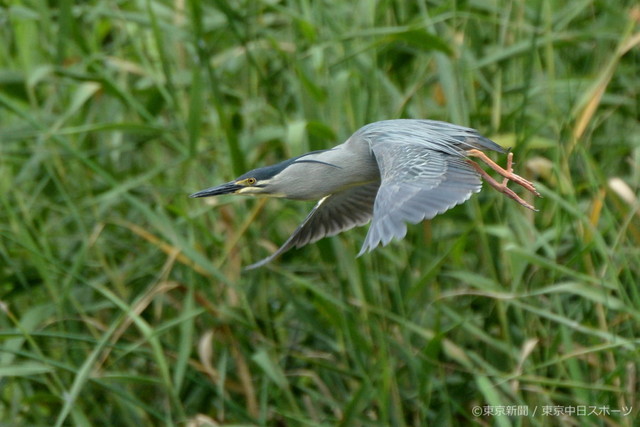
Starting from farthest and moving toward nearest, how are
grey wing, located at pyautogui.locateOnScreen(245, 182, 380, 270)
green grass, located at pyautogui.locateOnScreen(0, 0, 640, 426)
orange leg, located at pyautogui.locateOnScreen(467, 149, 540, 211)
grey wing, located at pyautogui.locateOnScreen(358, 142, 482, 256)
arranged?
Result: green grass, located at pyautogui.locateOnScreen(0, 0, 640, 426) < grey wing, located at pyautogui.locateOnScreen(245, 182, 380, 270) < orange leg, located at pyautogui.locateOnScreen(467, 149, 540, 211) < grey wing, located at pyautogui.locateOnScreen(358, 142, 482, 256)

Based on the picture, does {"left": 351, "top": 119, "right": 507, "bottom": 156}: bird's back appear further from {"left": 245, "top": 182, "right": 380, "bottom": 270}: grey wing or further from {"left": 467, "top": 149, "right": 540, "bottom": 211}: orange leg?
{"left": 245, "top": 182, "right": 380, "bottom": 270}: grey wing

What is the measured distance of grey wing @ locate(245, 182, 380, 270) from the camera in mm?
2943

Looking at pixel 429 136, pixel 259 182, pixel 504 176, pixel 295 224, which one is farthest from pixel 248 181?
pixel 295 224

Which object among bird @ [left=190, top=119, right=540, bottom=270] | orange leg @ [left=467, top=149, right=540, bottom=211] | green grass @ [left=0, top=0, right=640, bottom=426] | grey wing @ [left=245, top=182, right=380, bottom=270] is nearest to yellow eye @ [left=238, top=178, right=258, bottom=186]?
bird @ [left=190, top=119, right=540, bottom=270]

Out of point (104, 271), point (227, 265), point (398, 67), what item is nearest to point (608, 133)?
point (398, 67)

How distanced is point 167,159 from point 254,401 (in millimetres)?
1005

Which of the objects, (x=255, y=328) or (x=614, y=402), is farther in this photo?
(x=255, y=328)

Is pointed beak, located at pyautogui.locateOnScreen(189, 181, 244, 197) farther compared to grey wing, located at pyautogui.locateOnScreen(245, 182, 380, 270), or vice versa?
grey wing, located at pyautogui.locateOnScreen(245, 182, 380, 270)

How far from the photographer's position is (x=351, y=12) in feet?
12.5

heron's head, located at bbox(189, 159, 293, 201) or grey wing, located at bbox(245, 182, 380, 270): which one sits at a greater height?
heron's head, located at bbox(189, 159, 293, 201)

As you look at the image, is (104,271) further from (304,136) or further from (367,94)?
(367,94)

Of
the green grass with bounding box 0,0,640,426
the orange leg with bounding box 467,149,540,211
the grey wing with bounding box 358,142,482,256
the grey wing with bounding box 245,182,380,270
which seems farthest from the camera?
the green grass with bounding box 0,0,640,426

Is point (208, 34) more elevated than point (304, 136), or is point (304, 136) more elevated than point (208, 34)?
point (208, 34)

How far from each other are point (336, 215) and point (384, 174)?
1.80ft
